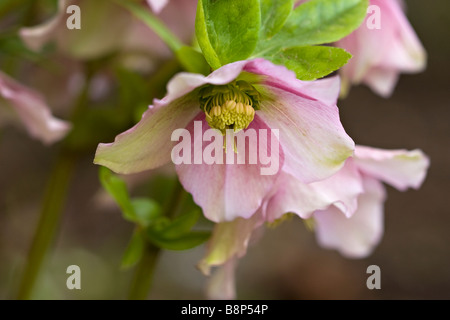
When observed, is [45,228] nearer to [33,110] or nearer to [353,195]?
[33,110]

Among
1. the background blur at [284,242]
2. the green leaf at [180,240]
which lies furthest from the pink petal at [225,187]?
the background blur at [284,242]

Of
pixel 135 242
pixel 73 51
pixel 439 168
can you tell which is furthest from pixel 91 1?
pixel 439 168

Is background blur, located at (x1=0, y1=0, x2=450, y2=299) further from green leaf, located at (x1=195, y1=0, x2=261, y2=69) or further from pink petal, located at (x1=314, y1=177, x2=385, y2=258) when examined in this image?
green leaf, located at (x1=195, y1=0, x2=261, y2=69)

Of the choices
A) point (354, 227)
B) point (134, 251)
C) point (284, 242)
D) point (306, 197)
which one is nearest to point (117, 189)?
point (134, 251)

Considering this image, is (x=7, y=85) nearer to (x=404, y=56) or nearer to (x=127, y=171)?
(x=127, y=171)

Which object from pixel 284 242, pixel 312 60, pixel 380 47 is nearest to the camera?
pixel 312 60

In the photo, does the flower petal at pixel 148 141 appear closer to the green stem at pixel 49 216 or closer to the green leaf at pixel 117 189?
the green leaf at pixel 117 189
